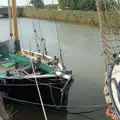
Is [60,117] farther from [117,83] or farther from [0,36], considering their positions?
[0,36]

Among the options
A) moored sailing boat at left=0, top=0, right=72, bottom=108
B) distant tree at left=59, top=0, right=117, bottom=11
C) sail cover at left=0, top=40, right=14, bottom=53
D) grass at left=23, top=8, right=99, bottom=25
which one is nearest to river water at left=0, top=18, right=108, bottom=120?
moored sailing boat at left=0, top=0, right=72, bottom=108

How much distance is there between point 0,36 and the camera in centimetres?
2928

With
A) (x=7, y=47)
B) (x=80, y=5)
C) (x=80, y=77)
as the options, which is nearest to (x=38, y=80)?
(x=7, y=47)

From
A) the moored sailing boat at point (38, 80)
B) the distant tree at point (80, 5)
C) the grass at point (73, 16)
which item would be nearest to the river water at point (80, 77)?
the moored sailing boat at point (38, 80)

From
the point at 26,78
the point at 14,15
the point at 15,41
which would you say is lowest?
the point at 26,78

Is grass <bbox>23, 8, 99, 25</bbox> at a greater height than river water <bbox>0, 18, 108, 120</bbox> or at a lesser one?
greater

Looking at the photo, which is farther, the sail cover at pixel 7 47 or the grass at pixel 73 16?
the grass at pixel 73 16

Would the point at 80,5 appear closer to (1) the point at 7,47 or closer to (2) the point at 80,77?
(2) the point at 80,77

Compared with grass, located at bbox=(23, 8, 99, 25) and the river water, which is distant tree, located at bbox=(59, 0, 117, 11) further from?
the river water

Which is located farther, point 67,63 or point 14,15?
point 67,63

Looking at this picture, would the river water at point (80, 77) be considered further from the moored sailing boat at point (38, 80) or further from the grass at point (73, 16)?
the grass at point (73, 16)

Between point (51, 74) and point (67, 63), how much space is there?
23.3 feet

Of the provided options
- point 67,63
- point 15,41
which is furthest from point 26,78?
point 67,63

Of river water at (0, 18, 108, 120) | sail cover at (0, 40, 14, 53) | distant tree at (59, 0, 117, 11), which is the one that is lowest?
river water at (0, 18, 108, 120)
